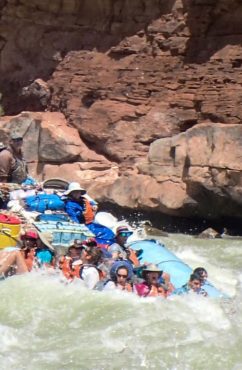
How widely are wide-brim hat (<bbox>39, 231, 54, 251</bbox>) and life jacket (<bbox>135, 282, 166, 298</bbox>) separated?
4.34 ft

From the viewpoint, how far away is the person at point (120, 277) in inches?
290

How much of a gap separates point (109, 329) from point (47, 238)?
2.04 m

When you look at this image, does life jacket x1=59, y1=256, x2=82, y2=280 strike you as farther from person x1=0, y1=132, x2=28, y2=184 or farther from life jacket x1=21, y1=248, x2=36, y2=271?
person x1=0, y1=132, x2=28, y2=184

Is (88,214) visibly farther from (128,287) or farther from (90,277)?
(128,287)

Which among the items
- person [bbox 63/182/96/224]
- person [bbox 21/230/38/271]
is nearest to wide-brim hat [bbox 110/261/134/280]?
person [bbox 21/230/38/271]

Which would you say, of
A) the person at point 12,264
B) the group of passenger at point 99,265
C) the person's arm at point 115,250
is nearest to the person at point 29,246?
the group of passenger at point 99,265

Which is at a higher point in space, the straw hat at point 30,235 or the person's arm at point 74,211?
the person's arm at point 74,211

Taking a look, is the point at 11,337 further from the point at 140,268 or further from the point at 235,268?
the point at 235,268

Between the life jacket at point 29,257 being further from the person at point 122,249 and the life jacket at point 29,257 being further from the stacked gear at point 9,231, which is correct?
the person at point 122,249

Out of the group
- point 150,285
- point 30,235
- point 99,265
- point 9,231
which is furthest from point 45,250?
point 150,285

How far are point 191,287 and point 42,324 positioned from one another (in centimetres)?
154

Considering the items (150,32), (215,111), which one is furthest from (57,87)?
(215,111)

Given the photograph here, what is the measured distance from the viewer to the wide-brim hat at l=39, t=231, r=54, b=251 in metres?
8.27

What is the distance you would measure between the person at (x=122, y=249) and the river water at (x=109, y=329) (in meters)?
0.84
